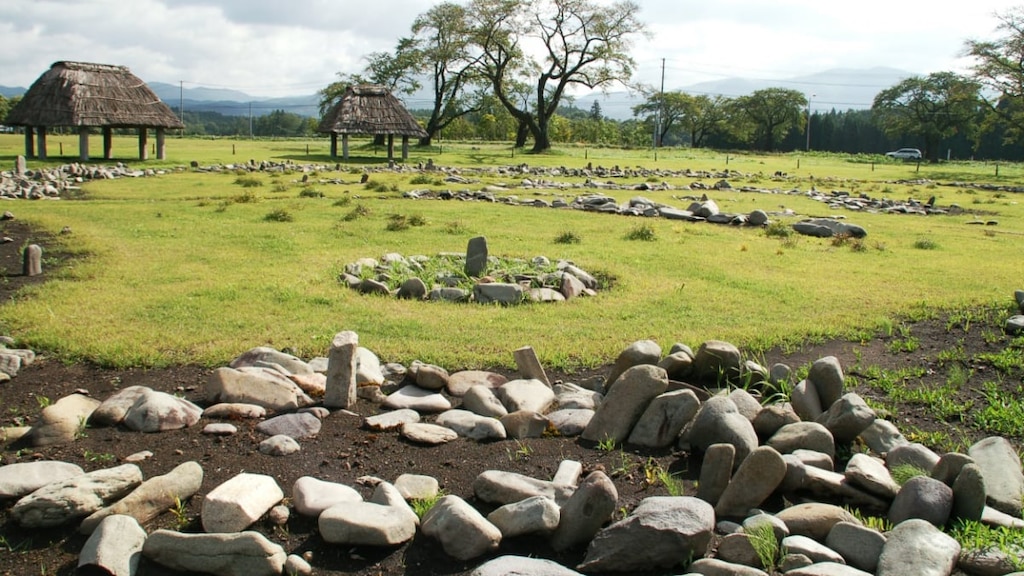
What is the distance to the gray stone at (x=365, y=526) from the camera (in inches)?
142

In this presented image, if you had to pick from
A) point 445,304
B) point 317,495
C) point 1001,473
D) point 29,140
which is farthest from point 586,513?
point 29,140

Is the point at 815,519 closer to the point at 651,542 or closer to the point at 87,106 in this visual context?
the point at 651,542

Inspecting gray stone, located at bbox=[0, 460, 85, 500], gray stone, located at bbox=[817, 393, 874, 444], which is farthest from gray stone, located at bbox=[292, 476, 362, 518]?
gray stone, located at bbox=[817, 393, 874, 444]

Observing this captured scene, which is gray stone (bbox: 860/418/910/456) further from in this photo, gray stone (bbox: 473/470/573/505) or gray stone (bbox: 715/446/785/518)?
gray stone (bbox: 473/470/573/505)

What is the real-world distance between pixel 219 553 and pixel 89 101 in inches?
1275

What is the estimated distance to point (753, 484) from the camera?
397 cm

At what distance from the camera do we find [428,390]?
5.84 meters

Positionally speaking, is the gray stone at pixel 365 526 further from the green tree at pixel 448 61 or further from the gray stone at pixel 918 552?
the green tree at pixel 448 61

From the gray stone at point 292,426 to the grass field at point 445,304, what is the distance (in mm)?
1693

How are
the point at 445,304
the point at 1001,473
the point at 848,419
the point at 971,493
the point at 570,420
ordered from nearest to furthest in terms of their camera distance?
1. the point at 971,493
2. the point at 1001,473
3. the point at 848,419
4. the point at 570,420
5. the point at 445,304

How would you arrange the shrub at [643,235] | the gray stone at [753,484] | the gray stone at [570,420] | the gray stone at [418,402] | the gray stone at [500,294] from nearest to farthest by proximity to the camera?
the gray stone at [753,484]
the gray stone at [570,420]
the gray stone at [418,402]
the gray stone at [500,294]
the shrub at [643,235]

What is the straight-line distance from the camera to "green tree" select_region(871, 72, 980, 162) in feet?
210

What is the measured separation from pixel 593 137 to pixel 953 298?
70575 mm

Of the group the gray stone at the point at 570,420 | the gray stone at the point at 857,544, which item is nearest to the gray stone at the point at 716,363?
the gray stone at the point at 570,420
